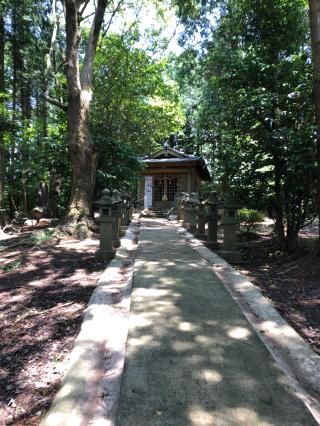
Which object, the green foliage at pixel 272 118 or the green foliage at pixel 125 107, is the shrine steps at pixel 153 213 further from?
the green foliage at pixel 272 118

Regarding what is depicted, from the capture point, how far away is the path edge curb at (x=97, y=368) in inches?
83.5

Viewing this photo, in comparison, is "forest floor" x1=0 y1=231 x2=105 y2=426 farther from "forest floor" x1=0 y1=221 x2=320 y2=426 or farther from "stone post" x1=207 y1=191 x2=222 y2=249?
"stone post" x1=207 y1=191 x2=222 y2=249

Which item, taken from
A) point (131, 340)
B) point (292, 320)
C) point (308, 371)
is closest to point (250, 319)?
point (292, 320)

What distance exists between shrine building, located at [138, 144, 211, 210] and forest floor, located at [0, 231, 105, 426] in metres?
15.0

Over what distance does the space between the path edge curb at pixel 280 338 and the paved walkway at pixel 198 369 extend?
0.49 feet

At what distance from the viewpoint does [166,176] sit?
2314 cm

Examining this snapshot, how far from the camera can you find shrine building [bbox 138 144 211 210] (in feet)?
73.1

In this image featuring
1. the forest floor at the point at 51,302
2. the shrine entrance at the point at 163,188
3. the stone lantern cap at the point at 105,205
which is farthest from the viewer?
the shrine entrance at the point at 163,188

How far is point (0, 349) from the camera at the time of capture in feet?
10.8

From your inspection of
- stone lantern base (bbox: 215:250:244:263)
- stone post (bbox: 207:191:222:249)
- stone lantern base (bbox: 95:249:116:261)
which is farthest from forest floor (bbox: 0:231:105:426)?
stone post (bbox: 207:191:222:249)

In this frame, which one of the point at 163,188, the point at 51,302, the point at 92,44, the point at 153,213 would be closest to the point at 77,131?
the point at 92,44

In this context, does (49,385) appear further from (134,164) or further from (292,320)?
(134,164)

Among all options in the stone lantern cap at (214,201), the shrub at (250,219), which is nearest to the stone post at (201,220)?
the stone lantern cap at (214,201)

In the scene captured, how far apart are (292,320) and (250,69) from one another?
5.41 metres
